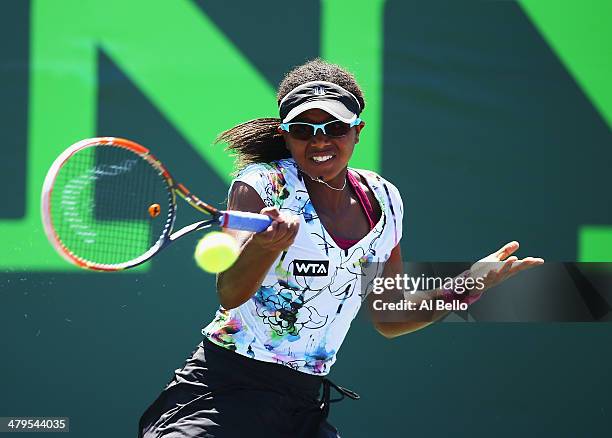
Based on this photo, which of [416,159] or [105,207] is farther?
[416,159]

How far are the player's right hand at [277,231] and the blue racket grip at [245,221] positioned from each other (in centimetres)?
1

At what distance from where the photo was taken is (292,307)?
116 inches

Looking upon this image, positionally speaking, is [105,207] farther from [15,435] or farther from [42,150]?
[15,435]

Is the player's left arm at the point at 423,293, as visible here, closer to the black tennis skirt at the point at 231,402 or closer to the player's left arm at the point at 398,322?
the player's left arm at the point at 398,322

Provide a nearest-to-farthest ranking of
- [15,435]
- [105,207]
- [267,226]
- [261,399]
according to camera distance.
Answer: [267,226], [261,399], [105,207], [15,435]

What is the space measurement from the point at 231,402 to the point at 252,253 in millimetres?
483

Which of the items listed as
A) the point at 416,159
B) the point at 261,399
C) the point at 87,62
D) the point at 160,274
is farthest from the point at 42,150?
the point at 261,399

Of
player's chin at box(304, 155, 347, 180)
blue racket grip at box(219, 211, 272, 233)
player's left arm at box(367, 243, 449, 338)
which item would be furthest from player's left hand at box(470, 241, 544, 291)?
blue racket grip at box(219, 211, 272, 233)

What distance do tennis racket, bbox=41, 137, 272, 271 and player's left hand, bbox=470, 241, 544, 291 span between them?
3.15 feet

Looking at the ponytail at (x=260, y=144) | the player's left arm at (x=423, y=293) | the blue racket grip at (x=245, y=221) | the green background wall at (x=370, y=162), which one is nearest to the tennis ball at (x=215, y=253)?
the blue racket grip at (x=245, y=221)

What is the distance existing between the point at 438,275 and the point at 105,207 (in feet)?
4.95

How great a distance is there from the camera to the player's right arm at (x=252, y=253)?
102 inches

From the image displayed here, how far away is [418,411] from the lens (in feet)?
14.8

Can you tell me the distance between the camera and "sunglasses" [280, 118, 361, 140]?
3.01 m
